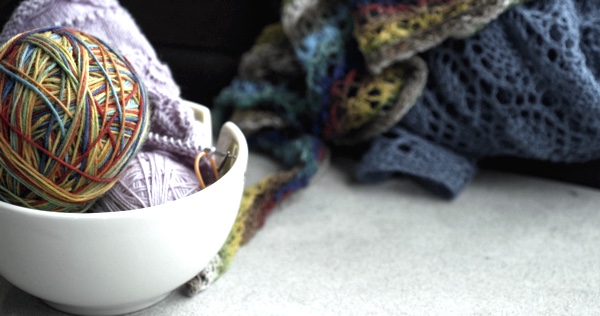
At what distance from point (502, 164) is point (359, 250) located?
27 cm

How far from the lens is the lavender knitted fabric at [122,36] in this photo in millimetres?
579

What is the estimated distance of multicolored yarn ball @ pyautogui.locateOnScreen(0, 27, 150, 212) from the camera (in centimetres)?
48

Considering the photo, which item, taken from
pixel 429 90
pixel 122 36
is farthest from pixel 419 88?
pixel 122 36

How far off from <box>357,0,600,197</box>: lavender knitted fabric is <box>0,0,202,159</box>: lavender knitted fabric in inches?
10.8

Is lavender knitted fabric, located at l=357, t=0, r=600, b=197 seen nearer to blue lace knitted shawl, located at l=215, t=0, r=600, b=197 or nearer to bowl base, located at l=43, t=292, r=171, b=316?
blue lace knitted shawl, located at l=215, t=0, r=600, b=197

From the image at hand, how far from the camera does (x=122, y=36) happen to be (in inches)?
23.6

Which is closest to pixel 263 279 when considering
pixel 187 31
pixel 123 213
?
pixel 123 213

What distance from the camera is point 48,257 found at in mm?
483

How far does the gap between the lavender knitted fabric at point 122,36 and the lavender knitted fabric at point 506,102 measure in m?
0.27

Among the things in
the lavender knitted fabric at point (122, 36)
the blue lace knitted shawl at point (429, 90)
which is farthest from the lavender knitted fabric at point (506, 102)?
the lavender knitted fabric at point (122, 36)

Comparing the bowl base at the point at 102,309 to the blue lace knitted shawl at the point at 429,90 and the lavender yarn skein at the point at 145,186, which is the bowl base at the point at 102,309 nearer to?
the lavender yarn skein at the point at 145,186

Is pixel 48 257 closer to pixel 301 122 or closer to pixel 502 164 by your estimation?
pixel 301 122

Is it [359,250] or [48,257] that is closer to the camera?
[48,257]

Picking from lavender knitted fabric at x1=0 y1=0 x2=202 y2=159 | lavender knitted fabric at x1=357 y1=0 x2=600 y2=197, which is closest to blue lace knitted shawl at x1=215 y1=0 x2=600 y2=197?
lavender knitted fabric at x1=357 y1=0 x2=600 y2=197
